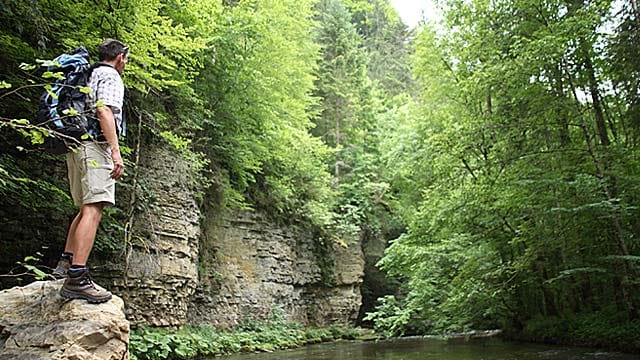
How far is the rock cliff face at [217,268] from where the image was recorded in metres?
9.44

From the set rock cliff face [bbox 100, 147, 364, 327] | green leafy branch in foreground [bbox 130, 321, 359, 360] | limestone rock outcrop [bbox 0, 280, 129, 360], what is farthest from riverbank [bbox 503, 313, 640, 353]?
limestone rock outcrop [bbox 0, 280, 129, 360]

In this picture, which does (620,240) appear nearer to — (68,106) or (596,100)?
(596,100)

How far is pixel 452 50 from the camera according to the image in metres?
14.1

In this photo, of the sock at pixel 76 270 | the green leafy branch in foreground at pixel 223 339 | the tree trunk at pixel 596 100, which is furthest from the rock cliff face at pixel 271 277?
the tree trunk at pixel 596 100

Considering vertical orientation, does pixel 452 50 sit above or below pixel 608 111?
above

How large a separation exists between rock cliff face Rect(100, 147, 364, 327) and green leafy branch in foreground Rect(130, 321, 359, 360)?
440 mm

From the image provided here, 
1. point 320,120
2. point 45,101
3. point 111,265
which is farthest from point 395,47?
point 45,101

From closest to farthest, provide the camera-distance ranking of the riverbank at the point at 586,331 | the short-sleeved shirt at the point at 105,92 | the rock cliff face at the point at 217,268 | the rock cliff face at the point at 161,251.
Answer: the short-sleeved shirt at the point at 105,92 < the riverbank at the point at 586,331 < the rock cliff face at the point at 161,251 < the rock cliff face at the point at 217,268

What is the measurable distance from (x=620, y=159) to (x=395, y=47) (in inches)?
1059

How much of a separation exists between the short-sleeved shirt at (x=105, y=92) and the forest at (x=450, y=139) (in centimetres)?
42

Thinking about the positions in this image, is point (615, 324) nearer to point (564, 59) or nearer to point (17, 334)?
point (564, 59)

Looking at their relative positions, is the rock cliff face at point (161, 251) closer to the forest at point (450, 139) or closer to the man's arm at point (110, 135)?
the forest at point (450, 139)

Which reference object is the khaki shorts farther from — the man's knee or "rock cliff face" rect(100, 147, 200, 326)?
"rock cliff face" rect(100, 147, 200, 326)

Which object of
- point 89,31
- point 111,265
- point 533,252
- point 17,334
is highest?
point 89,31
